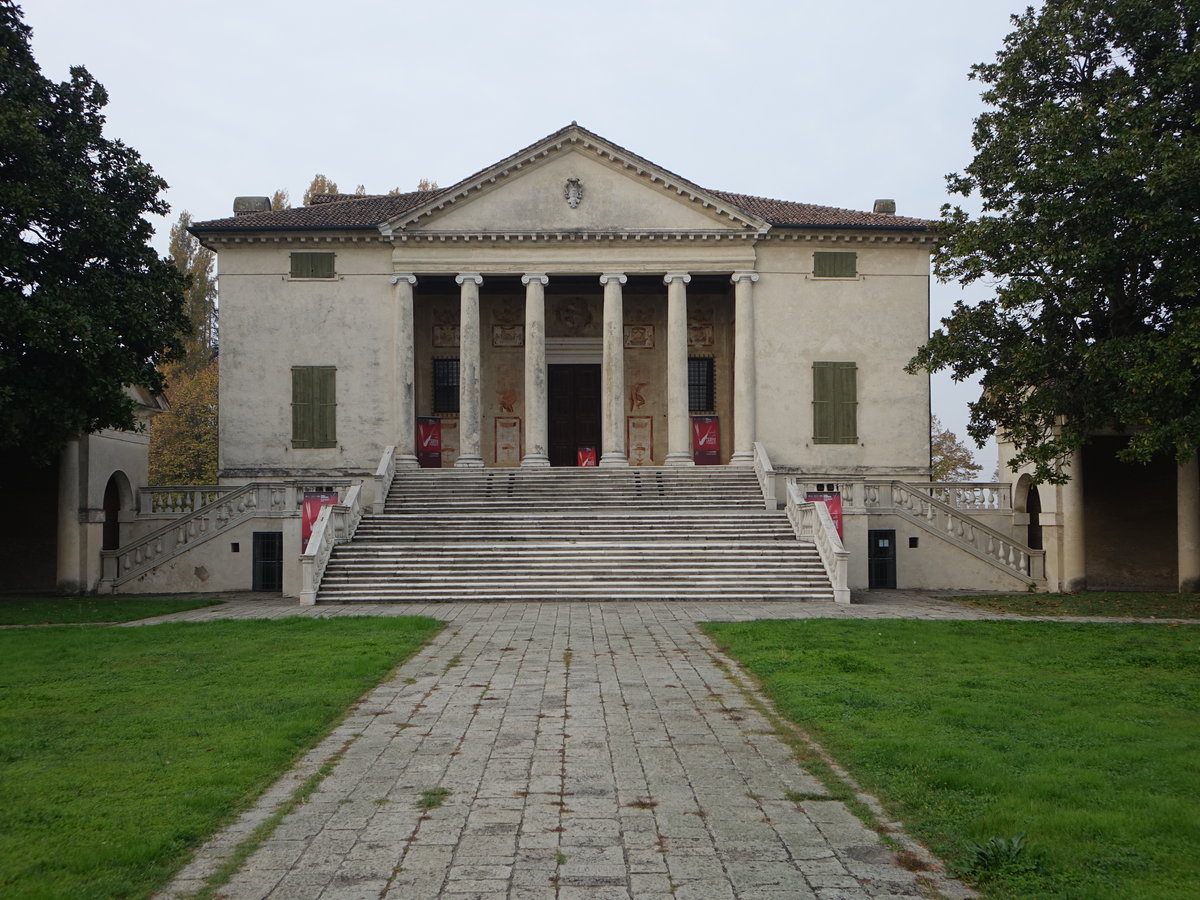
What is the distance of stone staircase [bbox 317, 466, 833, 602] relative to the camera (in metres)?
22.5

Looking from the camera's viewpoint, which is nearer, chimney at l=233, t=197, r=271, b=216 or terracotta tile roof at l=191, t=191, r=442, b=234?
terracotta tile roof at l=191, t=191, r=442, b=234

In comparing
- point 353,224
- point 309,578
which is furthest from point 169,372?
point 309,578

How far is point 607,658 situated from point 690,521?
43.4 feet

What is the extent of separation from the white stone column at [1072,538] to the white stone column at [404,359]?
18.1 metres

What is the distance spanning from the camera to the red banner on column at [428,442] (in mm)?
33694

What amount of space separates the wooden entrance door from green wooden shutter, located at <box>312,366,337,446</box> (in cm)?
744

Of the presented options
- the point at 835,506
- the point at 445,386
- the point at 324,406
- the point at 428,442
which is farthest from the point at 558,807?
the point at 445,386

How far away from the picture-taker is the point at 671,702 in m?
10.4

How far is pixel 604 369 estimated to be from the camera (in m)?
32.2

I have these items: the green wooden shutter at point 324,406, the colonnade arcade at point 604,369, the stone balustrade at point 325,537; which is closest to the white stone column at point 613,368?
the colonnade arcade at point 604,369

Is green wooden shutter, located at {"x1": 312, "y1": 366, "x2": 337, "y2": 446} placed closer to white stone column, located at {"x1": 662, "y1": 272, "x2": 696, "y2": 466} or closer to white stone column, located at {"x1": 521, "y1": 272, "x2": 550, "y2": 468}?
white stone column, located at {"x1": 521, "y1": 272, "x2": 550, "y2": 468}

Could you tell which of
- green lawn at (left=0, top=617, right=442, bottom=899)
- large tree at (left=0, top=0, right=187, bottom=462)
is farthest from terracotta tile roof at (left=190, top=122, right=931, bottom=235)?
green lawn at (left=0, top=617, right=442, bottom=899)

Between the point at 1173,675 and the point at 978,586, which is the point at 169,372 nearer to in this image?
the point at 978,586

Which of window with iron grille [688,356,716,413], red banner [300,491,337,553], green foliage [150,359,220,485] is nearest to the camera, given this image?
red banner [300,491,337,553]
